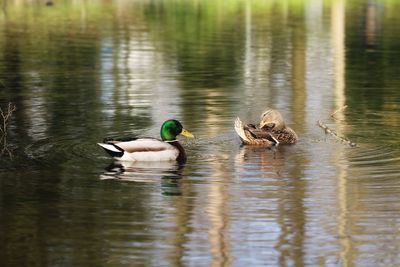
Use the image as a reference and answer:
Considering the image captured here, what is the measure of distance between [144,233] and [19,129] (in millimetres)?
8425

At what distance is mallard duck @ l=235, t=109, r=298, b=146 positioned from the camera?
1995cm

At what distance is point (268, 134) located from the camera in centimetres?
2014

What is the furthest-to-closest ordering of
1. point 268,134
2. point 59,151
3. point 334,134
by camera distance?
point 334,134 → point 268,134 → point 59,151

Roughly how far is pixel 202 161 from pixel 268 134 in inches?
85.6

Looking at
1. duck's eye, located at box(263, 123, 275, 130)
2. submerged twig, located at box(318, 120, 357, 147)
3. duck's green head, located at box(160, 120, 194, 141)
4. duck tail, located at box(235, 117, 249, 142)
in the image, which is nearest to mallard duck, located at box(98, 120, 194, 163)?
duck's green head, located at box(160, 120, 194, 141)

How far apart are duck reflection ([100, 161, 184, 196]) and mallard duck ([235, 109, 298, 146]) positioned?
227 cm

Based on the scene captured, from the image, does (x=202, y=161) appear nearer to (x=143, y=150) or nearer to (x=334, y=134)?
(x=143, y=150)

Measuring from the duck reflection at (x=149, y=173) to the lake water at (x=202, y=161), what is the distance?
0.04 meters

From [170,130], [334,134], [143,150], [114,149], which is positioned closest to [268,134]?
[334,134]

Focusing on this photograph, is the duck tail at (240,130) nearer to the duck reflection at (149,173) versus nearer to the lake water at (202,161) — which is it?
the lake water at (202,161)

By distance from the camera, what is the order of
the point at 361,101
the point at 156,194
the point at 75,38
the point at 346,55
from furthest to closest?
the point at 75,38 < the point at 346,55 < the point at 361,101 < the point at 156,194

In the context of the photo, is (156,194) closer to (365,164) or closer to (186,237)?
(186,237)

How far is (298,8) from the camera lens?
237 feet

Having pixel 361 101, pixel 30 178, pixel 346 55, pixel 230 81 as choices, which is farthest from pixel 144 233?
pixel 346 55
